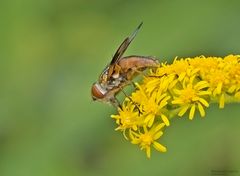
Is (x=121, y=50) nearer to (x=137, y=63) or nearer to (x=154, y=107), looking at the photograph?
(x=137, y=63)

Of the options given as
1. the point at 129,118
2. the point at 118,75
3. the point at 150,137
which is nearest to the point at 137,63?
the point at 118,75

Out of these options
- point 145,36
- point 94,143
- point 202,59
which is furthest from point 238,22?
point 202,59

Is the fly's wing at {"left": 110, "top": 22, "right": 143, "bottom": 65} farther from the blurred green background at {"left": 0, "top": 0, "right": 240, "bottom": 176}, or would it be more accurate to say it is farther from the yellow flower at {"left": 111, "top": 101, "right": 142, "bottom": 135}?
the blurred green background at {"left": 0, "top": 0, "right": 240, "bottom": 176}

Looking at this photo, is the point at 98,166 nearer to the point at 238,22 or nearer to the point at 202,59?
the point at 238,22

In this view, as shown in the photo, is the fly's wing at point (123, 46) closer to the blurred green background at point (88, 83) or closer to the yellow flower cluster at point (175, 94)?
the yellow flower cluster at point (175, 94)

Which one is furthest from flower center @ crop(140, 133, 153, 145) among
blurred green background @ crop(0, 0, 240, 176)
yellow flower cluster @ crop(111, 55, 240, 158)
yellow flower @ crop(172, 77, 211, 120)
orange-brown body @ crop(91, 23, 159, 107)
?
blurred green background @ crop(0, 0, 240, 176)

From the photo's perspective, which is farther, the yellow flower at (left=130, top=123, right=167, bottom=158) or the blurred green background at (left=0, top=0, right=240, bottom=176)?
the blurred green background at (left=0, top=0, right=240, bottom=176)
